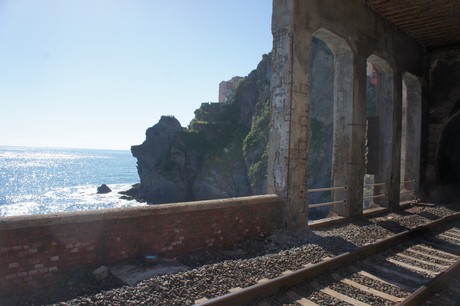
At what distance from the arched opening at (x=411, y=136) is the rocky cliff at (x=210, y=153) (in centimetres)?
3868

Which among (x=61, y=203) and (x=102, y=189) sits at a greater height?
(x=102, y=189)

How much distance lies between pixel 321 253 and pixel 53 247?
4.28 meters

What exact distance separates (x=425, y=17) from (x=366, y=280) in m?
9.90

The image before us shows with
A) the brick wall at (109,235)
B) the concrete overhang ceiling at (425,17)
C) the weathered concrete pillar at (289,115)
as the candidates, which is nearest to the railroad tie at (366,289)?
the brick wall at (109,235)

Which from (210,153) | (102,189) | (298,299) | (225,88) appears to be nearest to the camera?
(298,299)

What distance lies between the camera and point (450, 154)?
1558 centimetres

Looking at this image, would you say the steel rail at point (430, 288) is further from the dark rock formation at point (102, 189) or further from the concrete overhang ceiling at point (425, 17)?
the dark rock formation at point (102, 189)

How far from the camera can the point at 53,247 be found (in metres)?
4.51

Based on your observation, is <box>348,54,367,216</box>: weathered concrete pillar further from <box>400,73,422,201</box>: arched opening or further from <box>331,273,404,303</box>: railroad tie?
<box>400,73,422,201</box>: arched opening

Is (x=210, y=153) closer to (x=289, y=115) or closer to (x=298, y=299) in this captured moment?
(x=289, y=115)

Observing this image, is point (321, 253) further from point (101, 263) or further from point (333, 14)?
point (333, 14)

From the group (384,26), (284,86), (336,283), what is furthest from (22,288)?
(384,26)

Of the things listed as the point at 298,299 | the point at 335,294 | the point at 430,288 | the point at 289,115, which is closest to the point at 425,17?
the point at 289,115

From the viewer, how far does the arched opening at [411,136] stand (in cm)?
1425
